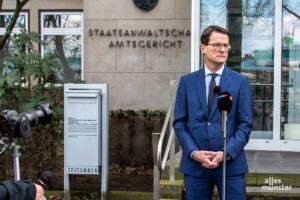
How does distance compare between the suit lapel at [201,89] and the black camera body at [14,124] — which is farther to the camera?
the suit lapel at [201,89]

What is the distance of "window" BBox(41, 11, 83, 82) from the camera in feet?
27.2

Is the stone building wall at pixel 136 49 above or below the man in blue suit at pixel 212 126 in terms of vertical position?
above

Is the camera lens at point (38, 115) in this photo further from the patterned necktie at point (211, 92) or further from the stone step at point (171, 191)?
the stone step at point (171, 191)

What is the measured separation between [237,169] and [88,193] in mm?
3438

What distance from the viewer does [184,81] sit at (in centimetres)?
332

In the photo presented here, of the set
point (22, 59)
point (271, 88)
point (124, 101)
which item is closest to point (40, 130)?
point (22, 59)

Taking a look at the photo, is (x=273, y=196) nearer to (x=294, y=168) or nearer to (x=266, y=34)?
(x=294, y=168)

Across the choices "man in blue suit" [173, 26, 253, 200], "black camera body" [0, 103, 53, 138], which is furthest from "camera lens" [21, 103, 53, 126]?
"man in blue suit" [173, 26, 253, 200]

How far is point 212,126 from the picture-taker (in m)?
3.13

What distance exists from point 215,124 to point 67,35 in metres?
5.72

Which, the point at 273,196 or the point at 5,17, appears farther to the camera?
the point at 5,17

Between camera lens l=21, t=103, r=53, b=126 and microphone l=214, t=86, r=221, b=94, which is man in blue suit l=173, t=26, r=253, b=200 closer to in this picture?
microphone l=214, t=86, r=221, b=94
